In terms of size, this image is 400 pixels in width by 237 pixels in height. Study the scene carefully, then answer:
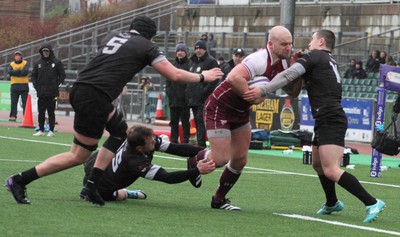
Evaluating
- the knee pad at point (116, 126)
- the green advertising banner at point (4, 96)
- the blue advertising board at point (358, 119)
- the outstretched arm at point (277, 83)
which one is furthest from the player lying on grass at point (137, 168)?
the green advertising banner at point (4, 96)

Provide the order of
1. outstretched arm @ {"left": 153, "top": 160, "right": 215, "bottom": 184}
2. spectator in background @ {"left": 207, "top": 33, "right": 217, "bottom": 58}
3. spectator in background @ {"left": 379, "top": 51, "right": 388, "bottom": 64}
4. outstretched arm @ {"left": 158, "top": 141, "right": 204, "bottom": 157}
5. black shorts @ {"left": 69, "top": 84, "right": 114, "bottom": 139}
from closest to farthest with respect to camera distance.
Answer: black shorts @ {"left": 69, "top": 84, "right": 114, "bottom": 139} → outstretched arm @ {"left": 153, "top": 160, "right": 215, "bottom": 184} → outstretched arm @ {"left": 158, "top": 141, "right": 204, "bottom": 157} → spectator in background @ {"left": 379, "top": 51, "right": 388, "bottom": 64} → spectator in background @ {"left": 207, "top": 33, "right": 217, "bottom": 58}

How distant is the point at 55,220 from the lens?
356 inches

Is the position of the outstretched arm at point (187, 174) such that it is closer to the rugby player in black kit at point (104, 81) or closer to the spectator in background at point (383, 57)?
the rugby player in black kit at point (104, 81)

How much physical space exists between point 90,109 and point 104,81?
0.95 ft

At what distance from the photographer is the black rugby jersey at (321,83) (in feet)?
33.6

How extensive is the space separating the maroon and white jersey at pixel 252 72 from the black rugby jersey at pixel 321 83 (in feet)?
1.04

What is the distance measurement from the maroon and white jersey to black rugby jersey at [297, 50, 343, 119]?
317 millimetres

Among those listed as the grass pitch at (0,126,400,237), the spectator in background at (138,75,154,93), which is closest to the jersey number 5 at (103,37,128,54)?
the grass pitch at (0,126,400,237)

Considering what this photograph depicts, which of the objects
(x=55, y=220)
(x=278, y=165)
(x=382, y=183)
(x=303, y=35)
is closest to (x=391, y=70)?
(x=382, y=183)

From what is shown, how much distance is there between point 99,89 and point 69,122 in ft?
72.6

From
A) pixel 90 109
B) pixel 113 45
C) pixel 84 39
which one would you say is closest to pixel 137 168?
pixel 90 109

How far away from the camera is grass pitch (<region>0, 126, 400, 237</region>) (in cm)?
879

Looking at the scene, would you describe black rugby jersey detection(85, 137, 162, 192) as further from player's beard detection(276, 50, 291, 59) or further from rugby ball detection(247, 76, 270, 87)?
player's beard detection(276, 50, 291, 59)

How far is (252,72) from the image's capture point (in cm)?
1030
